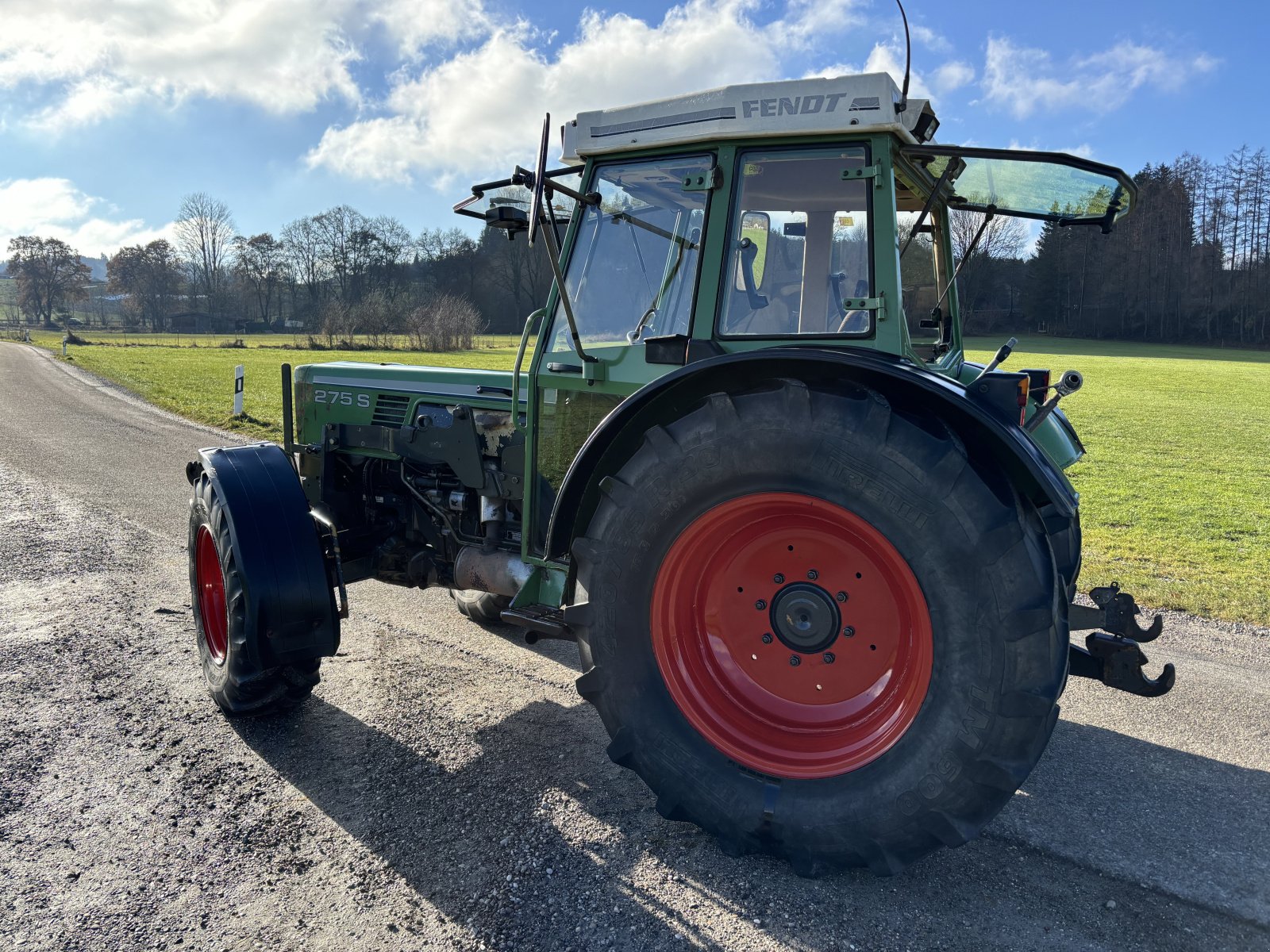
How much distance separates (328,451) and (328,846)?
2.27 metres

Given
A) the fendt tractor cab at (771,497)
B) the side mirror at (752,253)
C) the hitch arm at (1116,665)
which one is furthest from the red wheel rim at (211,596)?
the hitch arm at (1116,665)

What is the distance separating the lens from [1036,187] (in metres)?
3.47

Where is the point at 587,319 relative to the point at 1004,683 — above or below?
above

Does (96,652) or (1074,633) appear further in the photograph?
(1074,633)

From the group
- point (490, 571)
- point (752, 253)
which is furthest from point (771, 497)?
point (490, 571)

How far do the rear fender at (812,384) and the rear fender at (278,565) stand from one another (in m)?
1.06

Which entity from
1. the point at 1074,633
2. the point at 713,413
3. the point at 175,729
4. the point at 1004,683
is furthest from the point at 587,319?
the point at 1074,633

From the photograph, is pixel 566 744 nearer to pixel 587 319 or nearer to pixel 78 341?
pixel 587 319

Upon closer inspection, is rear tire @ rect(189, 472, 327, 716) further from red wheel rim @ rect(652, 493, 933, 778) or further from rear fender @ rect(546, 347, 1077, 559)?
red wheel rim @ rect(652, 493, 933, 778)

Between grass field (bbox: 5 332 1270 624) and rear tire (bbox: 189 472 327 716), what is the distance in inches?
211

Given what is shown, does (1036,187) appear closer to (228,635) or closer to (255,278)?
(228,635)

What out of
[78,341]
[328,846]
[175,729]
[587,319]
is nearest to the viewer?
[328,846]

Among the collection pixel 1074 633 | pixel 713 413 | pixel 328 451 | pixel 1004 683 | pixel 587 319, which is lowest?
pixel 1074 633

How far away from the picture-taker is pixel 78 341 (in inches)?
1897
